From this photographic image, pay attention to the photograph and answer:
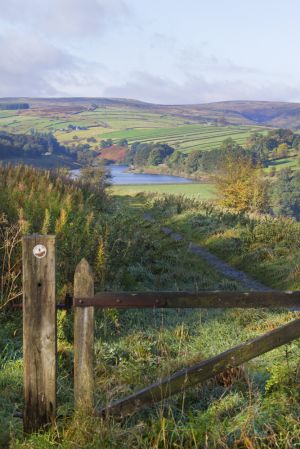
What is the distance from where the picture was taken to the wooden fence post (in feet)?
11.3

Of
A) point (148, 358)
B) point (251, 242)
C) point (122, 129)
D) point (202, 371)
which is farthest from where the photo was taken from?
point (122, 129)

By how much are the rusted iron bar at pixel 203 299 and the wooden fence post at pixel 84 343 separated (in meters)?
0.20

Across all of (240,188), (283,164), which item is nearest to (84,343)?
(240,188)

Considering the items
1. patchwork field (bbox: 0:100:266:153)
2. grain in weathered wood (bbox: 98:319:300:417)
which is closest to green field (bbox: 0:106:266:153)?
patchwork field (bbox: 0:100:266:153)

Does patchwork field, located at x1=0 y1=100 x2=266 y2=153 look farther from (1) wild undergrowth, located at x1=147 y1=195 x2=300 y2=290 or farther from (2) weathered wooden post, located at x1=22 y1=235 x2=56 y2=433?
(2) weathered wooden post, located at x1=22 y1=235 x2=56 y2=433

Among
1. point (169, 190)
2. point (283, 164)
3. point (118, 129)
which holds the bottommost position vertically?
point (169, 190)

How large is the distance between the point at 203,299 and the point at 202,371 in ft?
1.79

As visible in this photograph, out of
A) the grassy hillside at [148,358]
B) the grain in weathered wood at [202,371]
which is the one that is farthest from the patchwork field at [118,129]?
the grain in weathered wood at [202,371]

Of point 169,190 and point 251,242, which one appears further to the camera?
point 169,190

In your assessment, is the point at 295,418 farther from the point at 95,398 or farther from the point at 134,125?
the point at 134,125

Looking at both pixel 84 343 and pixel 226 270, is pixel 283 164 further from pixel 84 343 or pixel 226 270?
pixel 84 343

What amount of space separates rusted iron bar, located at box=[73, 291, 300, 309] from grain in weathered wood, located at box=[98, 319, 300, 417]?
0.21 metres

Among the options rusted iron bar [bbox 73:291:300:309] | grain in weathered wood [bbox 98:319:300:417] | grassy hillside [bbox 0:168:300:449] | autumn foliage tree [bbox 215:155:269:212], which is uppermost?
rusted iron bar [bbox 73:291:300:309]

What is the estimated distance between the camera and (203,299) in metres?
3.57
